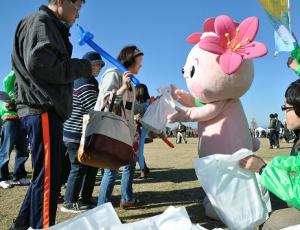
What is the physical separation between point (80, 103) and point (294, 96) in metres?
2.34

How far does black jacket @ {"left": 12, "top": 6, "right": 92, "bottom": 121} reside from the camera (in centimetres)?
231

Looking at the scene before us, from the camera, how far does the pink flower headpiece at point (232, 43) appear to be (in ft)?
10.3

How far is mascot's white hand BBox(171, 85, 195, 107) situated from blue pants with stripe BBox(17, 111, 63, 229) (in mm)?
1511

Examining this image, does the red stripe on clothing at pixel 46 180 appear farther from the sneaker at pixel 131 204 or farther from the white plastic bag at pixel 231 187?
the sneaker at pixel 131 204

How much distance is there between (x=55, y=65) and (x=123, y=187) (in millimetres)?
1952

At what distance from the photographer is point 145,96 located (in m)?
5.68

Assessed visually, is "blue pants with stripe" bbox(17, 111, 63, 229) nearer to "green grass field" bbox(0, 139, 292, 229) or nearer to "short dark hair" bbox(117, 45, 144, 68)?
"green grass field" bbox(0, 139, 292, 229)

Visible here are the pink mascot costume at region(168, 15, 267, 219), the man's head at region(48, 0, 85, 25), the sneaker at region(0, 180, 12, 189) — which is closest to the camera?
the man's head at region(48, 0, 85, 25)

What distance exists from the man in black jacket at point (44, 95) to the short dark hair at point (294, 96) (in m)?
1.36

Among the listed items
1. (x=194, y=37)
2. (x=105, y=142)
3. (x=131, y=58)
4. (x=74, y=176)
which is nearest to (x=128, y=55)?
(x=131, y=58)

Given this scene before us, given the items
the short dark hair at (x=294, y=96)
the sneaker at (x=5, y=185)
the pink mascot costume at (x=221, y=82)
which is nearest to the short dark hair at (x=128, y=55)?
the pink mascot costume at (x=221, y=82)

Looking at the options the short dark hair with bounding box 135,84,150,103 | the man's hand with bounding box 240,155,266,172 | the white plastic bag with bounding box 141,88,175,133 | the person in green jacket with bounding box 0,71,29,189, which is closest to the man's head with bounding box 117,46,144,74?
the white plastic bag with bounding box 141,88,175,133

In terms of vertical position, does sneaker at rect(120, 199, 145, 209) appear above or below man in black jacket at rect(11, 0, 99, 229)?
below

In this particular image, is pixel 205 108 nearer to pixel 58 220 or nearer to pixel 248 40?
pixel 248 40
